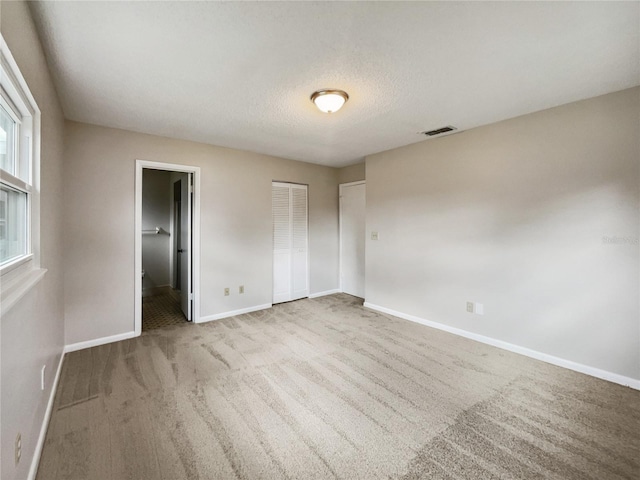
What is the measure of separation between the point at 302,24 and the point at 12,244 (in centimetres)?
199

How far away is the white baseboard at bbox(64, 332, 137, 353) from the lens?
117 inches

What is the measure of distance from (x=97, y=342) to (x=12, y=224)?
2.19m

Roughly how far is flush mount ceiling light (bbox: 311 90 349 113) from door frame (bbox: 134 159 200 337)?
2.11 m

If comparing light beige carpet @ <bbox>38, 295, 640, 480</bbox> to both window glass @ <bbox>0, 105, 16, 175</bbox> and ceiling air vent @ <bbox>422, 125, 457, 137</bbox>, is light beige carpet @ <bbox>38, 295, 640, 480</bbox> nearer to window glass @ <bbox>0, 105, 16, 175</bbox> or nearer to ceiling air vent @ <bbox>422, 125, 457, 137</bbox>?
window glass @ <bbox>0, 105, 16, 175</bbox>

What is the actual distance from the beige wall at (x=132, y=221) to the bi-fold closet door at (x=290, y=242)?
149 mm

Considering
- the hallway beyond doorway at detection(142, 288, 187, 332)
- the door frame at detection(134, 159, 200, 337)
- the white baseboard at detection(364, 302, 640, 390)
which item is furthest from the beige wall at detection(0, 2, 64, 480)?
the white baseboard at detection(364, 302, 640, 390)

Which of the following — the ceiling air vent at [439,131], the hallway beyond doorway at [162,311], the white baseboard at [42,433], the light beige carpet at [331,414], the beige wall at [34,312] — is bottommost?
the light beige carpet at [331,414]

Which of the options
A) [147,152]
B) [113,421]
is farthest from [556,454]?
[147,152]

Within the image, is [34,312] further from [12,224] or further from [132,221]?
[132,221]

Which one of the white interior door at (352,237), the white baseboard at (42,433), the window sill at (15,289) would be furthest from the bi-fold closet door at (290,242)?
the window sill at (15,289)

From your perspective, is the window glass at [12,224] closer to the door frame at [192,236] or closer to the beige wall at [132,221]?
the beige wall at [132,221]

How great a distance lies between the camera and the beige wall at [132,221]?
3010 millimetres

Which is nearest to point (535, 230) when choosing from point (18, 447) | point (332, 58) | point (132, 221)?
point (332, 58)

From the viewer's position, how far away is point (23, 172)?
165cm
